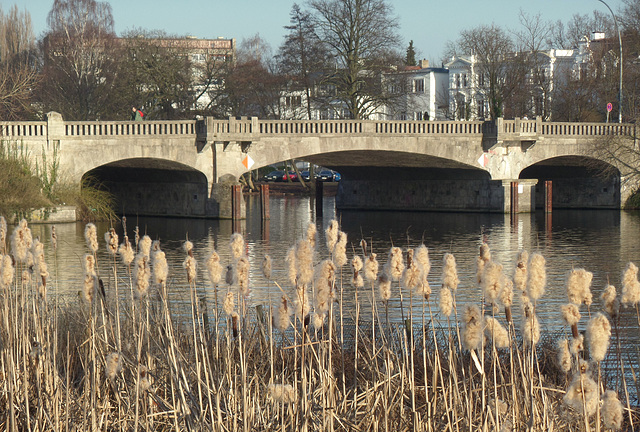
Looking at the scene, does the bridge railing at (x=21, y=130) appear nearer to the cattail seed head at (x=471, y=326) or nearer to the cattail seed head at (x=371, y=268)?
the cattail seed head at (x=371, y=268)

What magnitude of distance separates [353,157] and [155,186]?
7470mm

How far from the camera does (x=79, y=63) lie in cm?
4975

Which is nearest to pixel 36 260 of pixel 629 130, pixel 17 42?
pixel 629 130

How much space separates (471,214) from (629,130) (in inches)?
271

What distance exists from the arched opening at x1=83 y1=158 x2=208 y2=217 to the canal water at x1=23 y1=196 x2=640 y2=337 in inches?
46.1

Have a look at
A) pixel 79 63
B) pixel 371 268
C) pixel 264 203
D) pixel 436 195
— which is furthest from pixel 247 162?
pixel 371 268

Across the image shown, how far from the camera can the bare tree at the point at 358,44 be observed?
46.7 metres

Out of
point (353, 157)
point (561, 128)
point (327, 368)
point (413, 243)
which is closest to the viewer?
point (327, 368)

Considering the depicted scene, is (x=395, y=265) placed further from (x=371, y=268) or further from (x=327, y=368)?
(x=327, y=368)

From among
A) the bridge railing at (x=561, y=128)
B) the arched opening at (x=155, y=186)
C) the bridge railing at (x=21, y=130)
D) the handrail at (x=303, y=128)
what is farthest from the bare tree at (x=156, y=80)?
the bridge railing at (x=561, y=128)

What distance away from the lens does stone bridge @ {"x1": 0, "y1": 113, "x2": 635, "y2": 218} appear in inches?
1259

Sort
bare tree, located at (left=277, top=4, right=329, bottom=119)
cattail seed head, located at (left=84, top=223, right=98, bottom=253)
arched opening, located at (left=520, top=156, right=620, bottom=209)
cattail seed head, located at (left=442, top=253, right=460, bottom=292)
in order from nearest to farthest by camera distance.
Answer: cattail seed head, located at (left=442, top=253, right=460, bottom=292), cattail seed head, located at (left=84, top=223, right=98, bottom=253), arched opening, located at (left=520, top=156, right=620, bottom=209), bare tree, located at (left=277, top=4, right=329, bottom=119)

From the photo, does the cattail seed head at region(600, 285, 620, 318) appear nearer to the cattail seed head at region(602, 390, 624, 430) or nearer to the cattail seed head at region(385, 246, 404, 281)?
the cattail seed head at region(602, 390, 624, 430)

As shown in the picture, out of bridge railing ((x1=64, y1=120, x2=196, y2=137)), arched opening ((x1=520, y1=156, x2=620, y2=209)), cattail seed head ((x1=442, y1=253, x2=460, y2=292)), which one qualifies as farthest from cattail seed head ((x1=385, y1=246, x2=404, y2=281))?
arched opening ((x1=520, y1=156, x2=620, y2=209))
